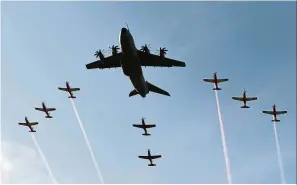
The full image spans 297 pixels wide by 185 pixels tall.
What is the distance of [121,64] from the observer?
87.9 metres

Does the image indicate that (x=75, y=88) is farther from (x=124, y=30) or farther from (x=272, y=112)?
(x=272, y=112)

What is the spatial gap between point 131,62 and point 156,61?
7.53 meters

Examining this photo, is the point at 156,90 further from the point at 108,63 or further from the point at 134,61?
the point at 134,61

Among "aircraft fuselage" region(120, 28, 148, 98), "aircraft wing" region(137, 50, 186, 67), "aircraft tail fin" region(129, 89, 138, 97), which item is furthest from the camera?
"aircraft tail fin" region(129, 89, 138, 97)

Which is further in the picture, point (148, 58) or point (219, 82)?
point (219, 82)

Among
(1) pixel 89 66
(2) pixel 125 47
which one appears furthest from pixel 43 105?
(2) pixel 125 47

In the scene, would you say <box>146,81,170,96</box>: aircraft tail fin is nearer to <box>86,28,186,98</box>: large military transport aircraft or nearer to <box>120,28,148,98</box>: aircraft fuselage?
<box>86,28,186,98</box>: large military transport aircraft

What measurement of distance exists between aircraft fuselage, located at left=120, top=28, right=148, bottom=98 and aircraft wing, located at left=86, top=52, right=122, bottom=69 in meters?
3.67

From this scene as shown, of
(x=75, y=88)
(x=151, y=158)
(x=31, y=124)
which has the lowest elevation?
(x=151, y=158)

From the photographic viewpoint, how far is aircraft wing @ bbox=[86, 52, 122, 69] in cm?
9136

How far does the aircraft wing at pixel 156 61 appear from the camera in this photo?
91594 mm

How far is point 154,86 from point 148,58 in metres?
8.39

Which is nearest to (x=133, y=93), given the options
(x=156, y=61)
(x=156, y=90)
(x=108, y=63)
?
(x=156, y=90)

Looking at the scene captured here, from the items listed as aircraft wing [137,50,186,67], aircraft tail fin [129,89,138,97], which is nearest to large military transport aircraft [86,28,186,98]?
aircraft wing [137,50,186,67]
